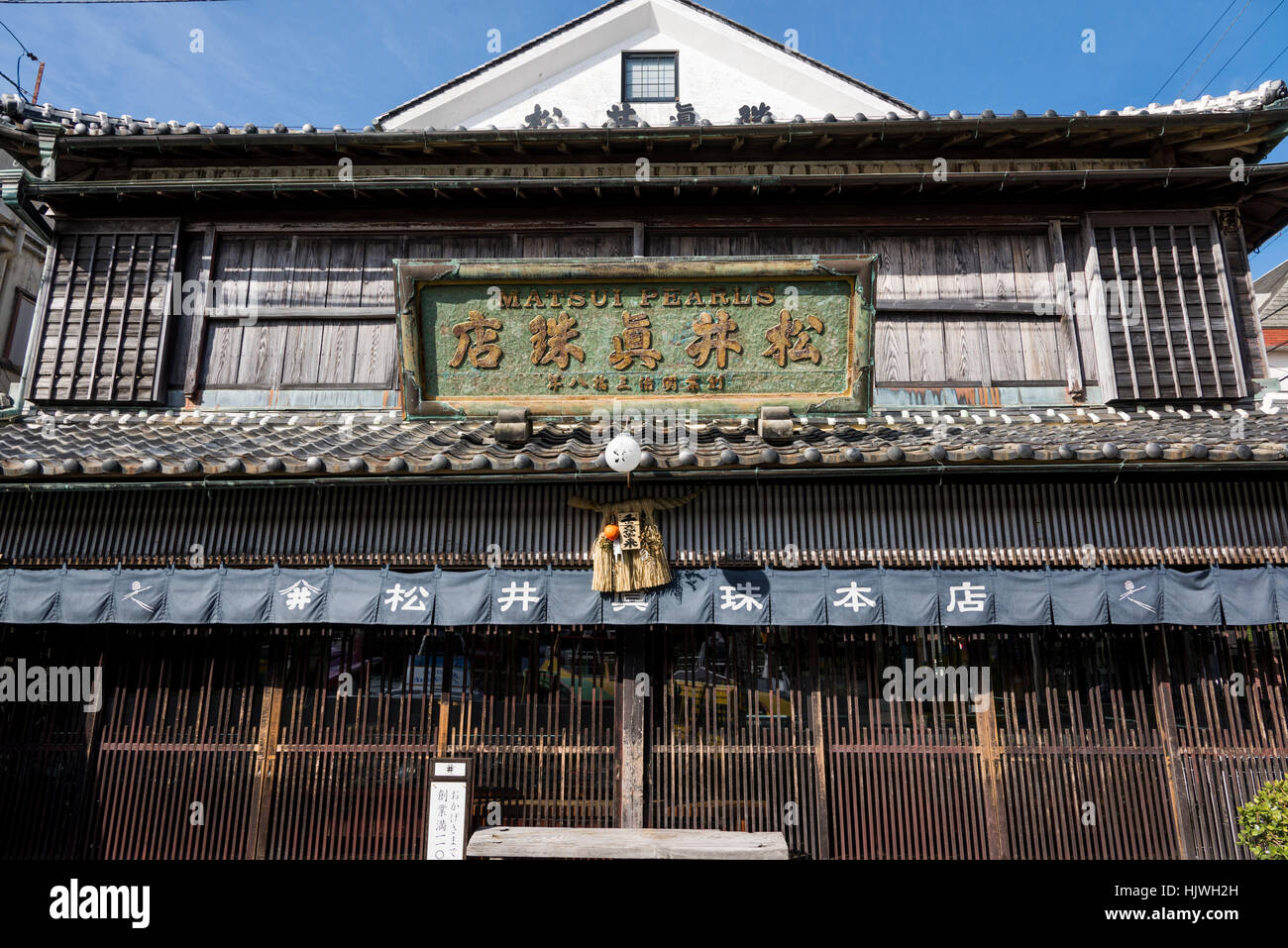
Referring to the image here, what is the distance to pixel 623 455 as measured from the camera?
653 centimetres

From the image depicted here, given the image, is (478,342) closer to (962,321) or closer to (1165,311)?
(962,321)

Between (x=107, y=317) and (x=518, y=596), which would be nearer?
(x=518, y=596)

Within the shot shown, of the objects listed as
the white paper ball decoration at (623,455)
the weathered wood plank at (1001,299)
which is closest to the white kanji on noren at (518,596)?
the white paper ball decoration at (623,455)

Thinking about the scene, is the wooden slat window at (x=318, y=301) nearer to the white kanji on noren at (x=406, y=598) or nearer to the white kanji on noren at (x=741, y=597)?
the white kanji on noren at (x=406, y=598)

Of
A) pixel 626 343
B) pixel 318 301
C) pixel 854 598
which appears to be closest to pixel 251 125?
pixel 318 301

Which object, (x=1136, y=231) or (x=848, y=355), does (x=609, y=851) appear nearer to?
(x=848, y=355)

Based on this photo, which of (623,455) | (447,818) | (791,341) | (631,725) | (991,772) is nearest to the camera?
(623,455)

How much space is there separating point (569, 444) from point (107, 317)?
284 inches

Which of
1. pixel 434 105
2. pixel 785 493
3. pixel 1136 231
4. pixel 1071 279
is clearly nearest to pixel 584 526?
pixel 785 493

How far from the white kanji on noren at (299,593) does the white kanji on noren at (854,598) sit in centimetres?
520

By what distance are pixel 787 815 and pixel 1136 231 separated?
8892 millimetres

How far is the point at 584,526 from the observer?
733 cm

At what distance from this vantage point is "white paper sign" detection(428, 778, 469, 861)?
22.3 ft

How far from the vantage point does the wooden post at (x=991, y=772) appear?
6898 mm
